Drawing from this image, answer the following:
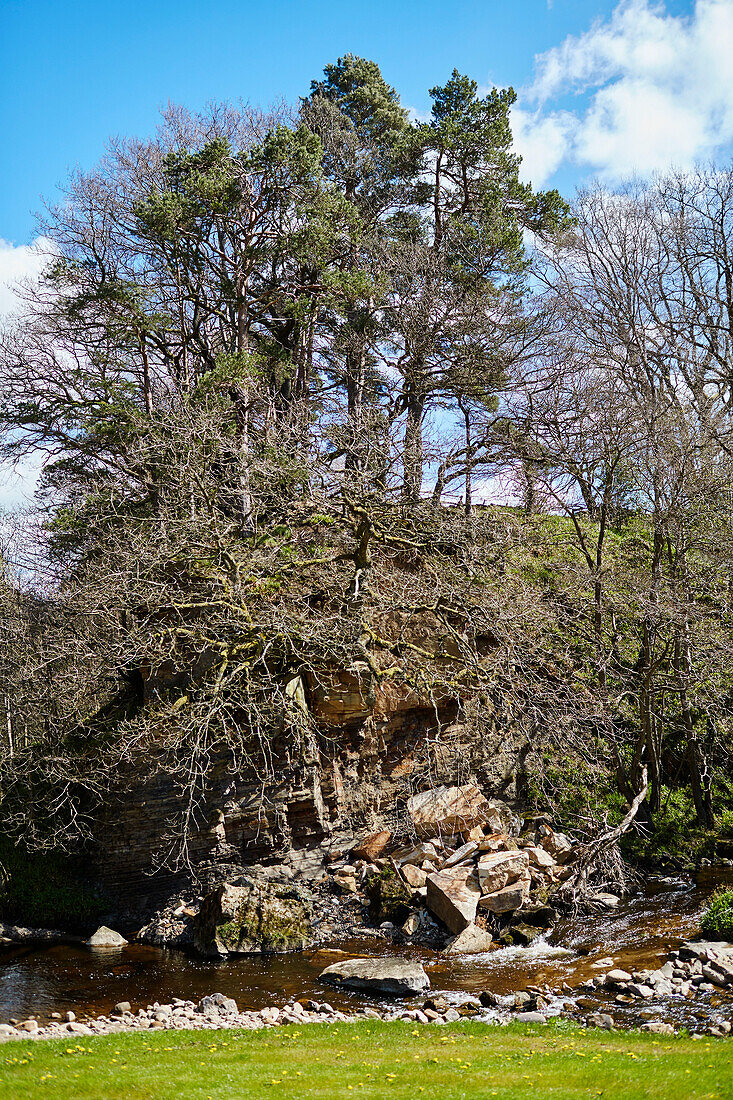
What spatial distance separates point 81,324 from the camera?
62.3ft

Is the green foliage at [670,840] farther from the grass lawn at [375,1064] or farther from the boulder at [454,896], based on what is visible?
the grass lawn at [375,1064]

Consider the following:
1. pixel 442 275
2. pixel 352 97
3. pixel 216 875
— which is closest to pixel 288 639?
pixel 216 875

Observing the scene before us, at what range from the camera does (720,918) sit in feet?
37.0

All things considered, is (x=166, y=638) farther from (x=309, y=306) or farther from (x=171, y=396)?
(x=309, y=306)

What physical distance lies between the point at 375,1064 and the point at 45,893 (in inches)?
429

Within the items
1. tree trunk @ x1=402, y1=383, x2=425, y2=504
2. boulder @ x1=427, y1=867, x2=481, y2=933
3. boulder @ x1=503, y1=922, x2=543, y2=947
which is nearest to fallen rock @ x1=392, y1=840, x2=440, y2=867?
boulder @ x1=427, y1=867, x2=481, y2=933

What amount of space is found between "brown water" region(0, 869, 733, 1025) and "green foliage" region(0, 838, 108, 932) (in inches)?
68.8

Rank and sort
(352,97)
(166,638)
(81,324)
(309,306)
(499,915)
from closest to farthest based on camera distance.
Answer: (499,915) < (166,638) < (81,324) < (309,306) < (352,97)

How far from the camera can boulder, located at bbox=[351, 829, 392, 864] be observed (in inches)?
586

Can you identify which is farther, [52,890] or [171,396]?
[171,396]

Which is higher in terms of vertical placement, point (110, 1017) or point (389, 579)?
point (389, 579)

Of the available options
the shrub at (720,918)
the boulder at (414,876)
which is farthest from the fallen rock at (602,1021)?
the boulder at (414,876)

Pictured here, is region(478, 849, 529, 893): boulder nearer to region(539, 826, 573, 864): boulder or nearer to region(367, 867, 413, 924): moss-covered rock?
region(539, 826, 573, 864): boulder

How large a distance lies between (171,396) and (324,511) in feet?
14.9
